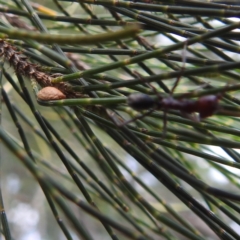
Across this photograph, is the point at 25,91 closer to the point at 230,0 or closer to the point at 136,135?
the point at 136,135

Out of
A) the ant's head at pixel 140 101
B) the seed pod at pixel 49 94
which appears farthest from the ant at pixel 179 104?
the seed pod at pixel 49 94

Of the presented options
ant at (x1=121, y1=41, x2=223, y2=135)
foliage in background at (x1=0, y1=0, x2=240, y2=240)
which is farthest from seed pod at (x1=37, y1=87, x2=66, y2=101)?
ant at (x1=121, y1=41, x2=223, y2=135)

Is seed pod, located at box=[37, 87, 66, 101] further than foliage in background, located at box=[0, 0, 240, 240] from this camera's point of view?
Yes

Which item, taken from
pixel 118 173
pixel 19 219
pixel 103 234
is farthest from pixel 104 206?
pixel 118 173

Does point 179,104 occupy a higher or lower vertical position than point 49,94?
lower

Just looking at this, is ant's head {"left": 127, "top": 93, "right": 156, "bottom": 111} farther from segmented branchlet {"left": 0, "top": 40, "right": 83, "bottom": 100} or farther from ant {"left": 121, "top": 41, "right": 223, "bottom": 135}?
segmented branchlet {"left": 0, "top": 40, "right": 83, "bottom": 100}

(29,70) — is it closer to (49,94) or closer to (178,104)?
(49,94)

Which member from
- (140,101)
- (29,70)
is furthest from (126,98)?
(29,70)

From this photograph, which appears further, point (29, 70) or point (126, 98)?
point (29, 70)
